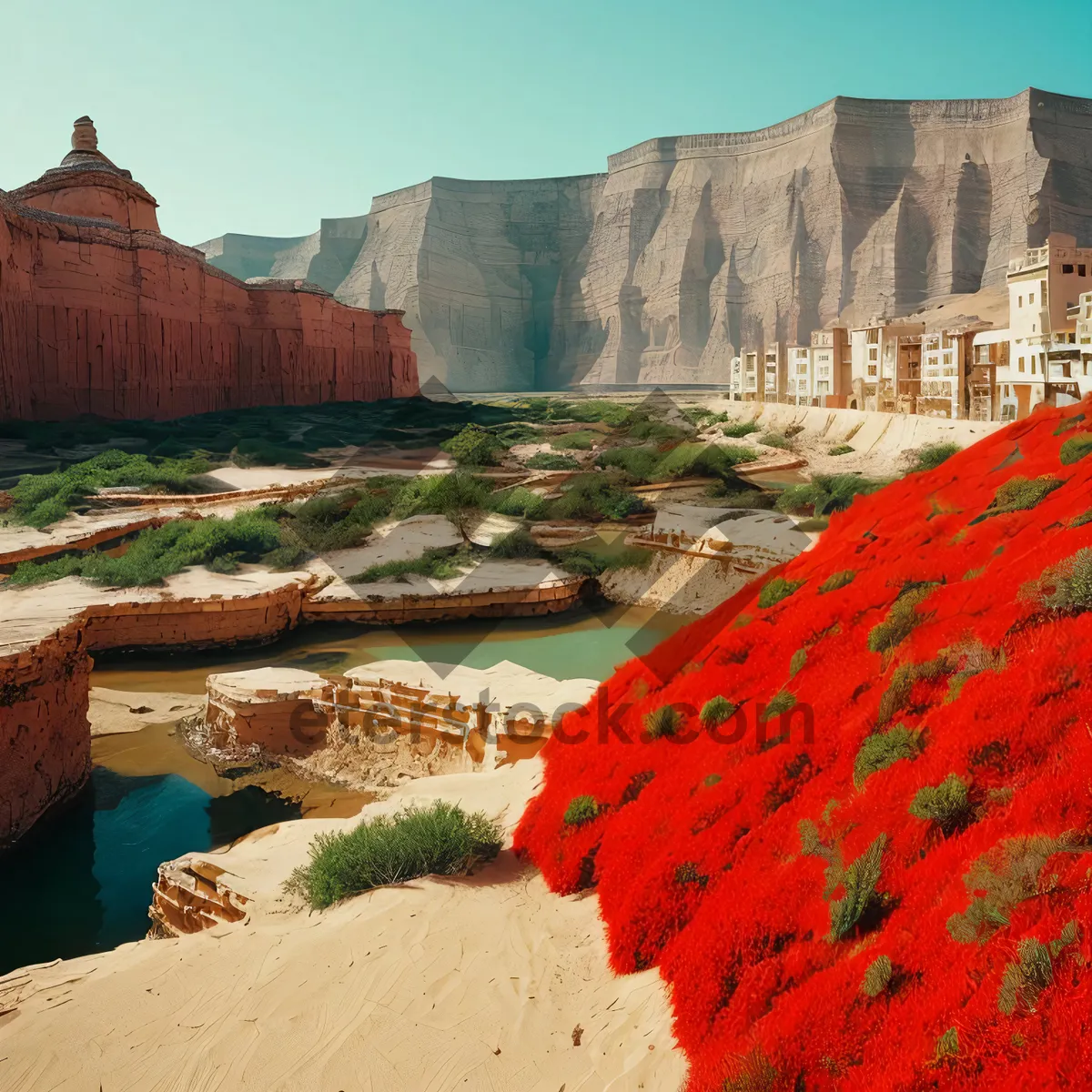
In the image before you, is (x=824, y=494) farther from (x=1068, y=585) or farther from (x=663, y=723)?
(x=1068, y=585)

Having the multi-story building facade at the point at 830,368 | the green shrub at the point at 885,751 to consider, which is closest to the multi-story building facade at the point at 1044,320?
the multi-story building facade at the point at 830,368

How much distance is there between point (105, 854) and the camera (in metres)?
7.59

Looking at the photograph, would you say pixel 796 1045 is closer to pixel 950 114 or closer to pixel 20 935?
pixel 20 935

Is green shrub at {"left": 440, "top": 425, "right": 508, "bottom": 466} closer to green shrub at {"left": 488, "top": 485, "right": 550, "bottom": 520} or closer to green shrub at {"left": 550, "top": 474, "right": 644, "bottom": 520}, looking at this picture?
green shrub at {"left": 550, "top": 474, "right": 644, "bottom": 520}

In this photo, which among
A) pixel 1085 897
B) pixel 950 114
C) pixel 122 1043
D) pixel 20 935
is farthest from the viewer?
pixel 950 114

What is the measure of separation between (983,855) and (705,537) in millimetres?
13510

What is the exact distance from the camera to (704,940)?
12.2 ft

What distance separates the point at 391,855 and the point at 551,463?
21886 mm

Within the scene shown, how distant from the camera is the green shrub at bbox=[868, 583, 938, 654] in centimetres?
512

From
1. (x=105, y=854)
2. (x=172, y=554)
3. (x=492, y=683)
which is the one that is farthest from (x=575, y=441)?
(x=105, y=854)

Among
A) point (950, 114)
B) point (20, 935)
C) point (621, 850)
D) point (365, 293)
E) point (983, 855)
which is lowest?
point (20, 935)

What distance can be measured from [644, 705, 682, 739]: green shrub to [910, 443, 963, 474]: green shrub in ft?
48.2

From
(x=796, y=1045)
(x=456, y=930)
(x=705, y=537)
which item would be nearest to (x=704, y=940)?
(x=796, y=1045)

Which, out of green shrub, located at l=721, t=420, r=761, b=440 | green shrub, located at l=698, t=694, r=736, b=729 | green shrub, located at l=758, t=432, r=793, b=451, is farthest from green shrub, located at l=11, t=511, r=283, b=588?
green shrub, located at l=721, t=420, r=761, b=440
